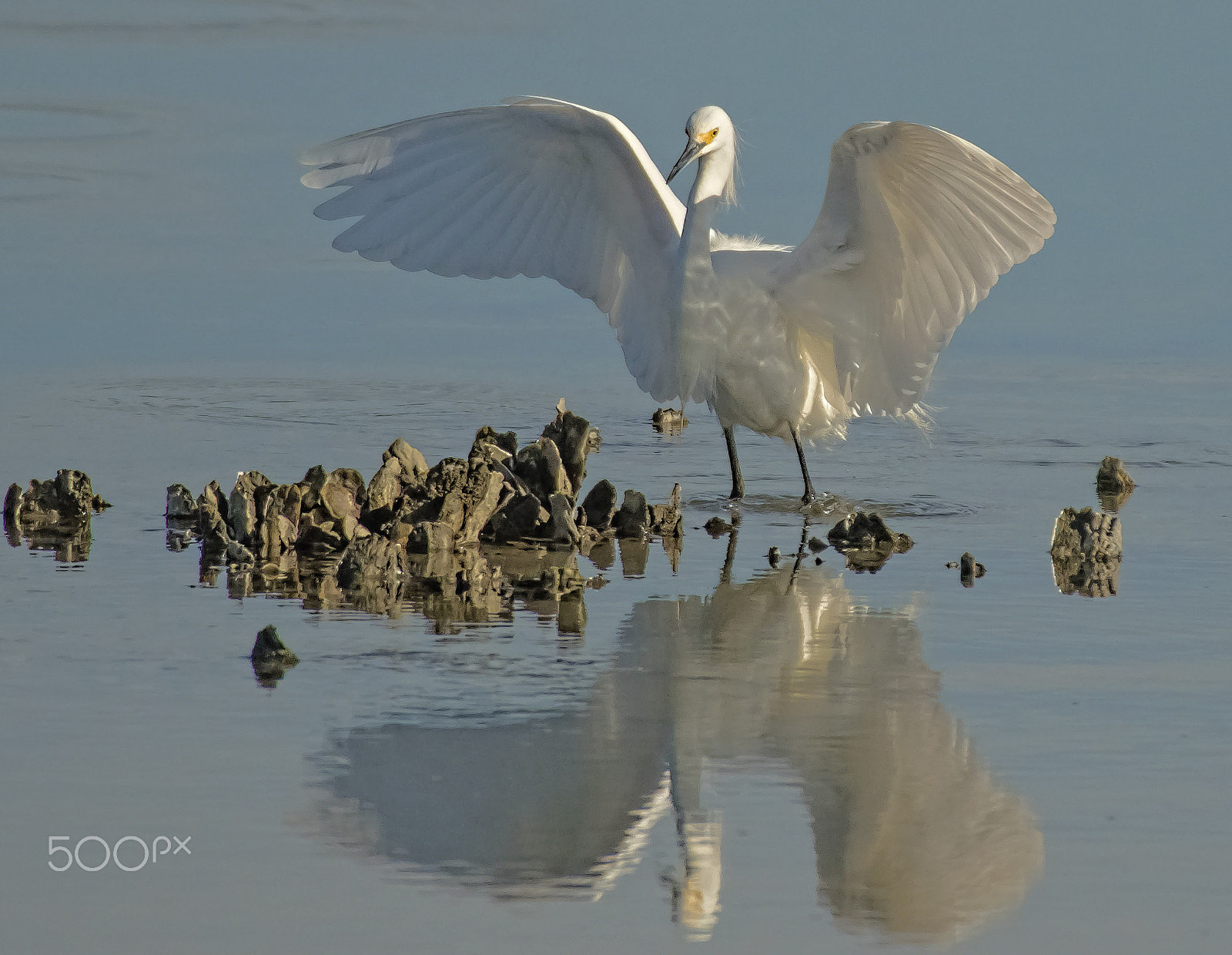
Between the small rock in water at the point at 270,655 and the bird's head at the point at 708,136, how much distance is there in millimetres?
3376

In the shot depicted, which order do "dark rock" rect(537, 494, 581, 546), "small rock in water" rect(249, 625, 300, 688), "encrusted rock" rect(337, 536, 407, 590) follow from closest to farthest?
"small rock in water" rect(249, 625, 300, 688) < "encrusted rock" rect(337, 536, 407, 590) < "dark rock" rect(537, 494, 581, 546)

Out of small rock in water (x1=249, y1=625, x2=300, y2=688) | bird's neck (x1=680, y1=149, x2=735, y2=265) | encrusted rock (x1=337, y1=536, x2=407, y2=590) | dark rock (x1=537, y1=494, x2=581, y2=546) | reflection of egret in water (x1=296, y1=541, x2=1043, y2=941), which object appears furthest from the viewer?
bird's neck (x1=680, y1=149, x2=735, y2=265)

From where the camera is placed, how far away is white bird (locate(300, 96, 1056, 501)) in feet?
24.8

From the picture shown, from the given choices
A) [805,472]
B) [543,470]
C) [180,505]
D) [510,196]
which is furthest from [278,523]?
[805,472]

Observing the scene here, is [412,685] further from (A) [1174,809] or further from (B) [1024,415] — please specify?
(B) [1024,415]

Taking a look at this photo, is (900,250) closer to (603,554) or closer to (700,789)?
(603,554)

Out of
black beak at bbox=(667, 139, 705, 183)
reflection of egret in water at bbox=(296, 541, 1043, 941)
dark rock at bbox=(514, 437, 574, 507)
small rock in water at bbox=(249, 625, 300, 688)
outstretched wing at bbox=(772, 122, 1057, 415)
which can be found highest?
black beak at bbox=(667, 139, 705, 183)

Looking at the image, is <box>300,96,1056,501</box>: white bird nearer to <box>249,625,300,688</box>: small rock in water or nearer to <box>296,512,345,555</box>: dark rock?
<box>296,512,345,555</box>: dark rock

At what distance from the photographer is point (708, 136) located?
796cm

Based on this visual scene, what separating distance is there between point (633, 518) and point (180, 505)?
1.96 metres

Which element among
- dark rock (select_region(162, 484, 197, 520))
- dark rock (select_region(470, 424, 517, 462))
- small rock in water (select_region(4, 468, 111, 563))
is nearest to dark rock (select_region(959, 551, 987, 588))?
dark rock (select_region(470, 424, 517, 462))

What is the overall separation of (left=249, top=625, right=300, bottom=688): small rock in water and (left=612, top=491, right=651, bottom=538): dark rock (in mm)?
2535

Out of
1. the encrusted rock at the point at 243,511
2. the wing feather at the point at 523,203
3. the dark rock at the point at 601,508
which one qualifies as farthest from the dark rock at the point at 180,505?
the dark rock at the point at 601,508

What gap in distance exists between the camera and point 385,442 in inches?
388
